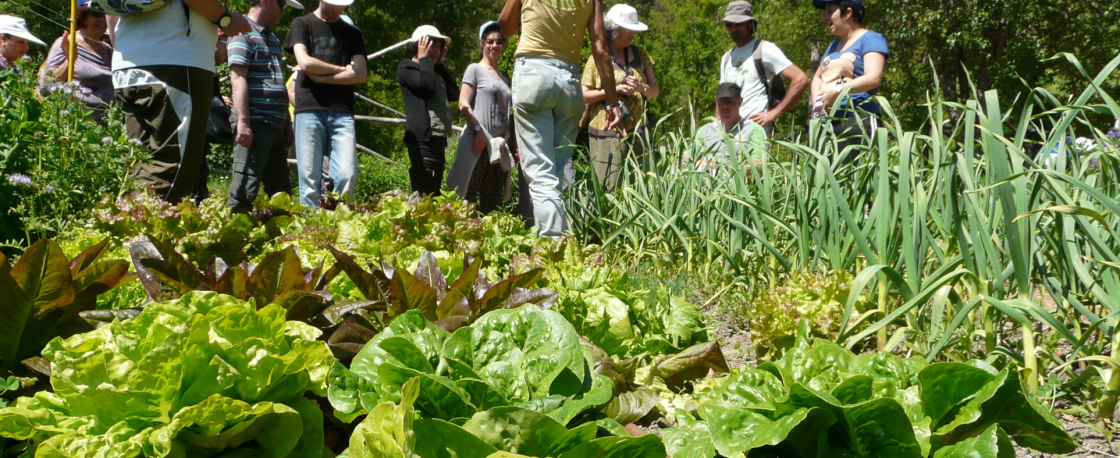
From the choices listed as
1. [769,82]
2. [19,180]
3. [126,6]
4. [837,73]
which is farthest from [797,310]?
[769,82]

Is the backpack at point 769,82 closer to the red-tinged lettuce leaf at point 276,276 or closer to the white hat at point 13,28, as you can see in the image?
the red-tinged lettuce leaf at point 276,276

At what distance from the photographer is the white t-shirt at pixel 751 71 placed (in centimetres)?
484

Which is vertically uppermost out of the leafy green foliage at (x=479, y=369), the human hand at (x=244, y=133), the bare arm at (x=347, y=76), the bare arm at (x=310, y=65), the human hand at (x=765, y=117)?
the leafy green foliage at (x=479, y=369)

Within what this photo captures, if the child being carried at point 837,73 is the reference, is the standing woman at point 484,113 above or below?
below

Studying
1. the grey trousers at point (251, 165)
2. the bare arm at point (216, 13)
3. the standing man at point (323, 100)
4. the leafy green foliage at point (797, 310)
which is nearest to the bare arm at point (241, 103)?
the grey trousers at point (251, 165)

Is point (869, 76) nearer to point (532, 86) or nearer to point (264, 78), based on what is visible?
point (532, 86)

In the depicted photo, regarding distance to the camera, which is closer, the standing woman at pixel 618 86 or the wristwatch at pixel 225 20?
the wristwatch at pixel 225 20

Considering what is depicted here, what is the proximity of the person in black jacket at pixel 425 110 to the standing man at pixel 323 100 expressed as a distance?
2.24 feet

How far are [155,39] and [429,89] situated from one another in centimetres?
211

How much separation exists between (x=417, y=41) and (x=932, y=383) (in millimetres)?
5005

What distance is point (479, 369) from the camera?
4.02ft

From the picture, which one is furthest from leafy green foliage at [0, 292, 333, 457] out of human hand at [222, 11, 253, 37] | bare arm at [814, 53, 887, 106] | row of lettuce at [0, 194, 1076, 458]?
bare arm at [814, 53, 887, 106]


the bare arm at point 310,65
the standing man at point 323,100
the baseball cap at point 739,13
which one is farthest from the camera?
the baseball cap at point 739,13

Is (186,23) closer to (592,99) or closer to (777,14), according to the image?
(592,99)
